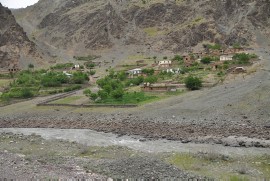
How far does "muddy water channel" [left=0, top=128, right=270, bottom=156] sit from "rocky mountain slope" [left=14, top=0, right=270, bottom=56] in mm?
104645

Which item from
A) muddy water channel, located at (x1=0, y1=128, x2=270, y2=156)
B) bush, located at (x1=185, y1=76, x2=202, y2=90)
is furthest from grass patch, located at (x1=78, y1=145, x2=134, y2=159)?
bush, located at (x1=185, y1=76, x2=202, y2=90)

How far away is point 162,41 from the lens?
15862cm

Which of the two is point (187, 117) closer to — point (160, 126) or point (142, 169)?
point (160, 126)

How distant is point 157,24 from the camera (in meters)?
171

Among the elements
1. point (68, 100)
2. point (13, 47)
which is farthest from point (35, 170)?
point (13, 47)

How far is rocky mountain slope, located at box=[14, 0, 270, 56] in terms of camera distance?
498 feet

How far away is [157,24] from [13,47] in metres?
58.6

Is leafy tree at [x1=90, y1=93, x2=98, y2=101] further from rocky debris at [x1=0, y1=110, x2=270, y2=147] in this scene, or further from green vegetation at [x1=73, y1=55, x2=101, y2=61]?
green vegetation at [x1=73, y1=55, x2=101, y2=61]

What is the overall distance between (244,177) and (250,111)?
74.2ft

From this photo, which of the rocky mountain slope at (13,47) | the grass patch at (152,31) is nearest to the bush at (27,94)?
the rocky mountain slope at (13,47)

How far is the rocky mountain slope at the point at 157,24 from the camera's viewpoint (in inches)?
5974

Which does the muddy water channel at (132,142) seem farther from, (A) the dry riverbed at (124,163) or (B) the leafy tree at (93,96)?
(B) the leafy tree at (93,96)

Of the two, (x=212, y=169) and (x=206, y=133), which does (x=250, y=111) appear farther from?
(x=212, y=169)

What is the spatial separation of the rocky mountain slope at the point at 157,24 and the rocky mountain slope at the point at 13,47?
22.6m
